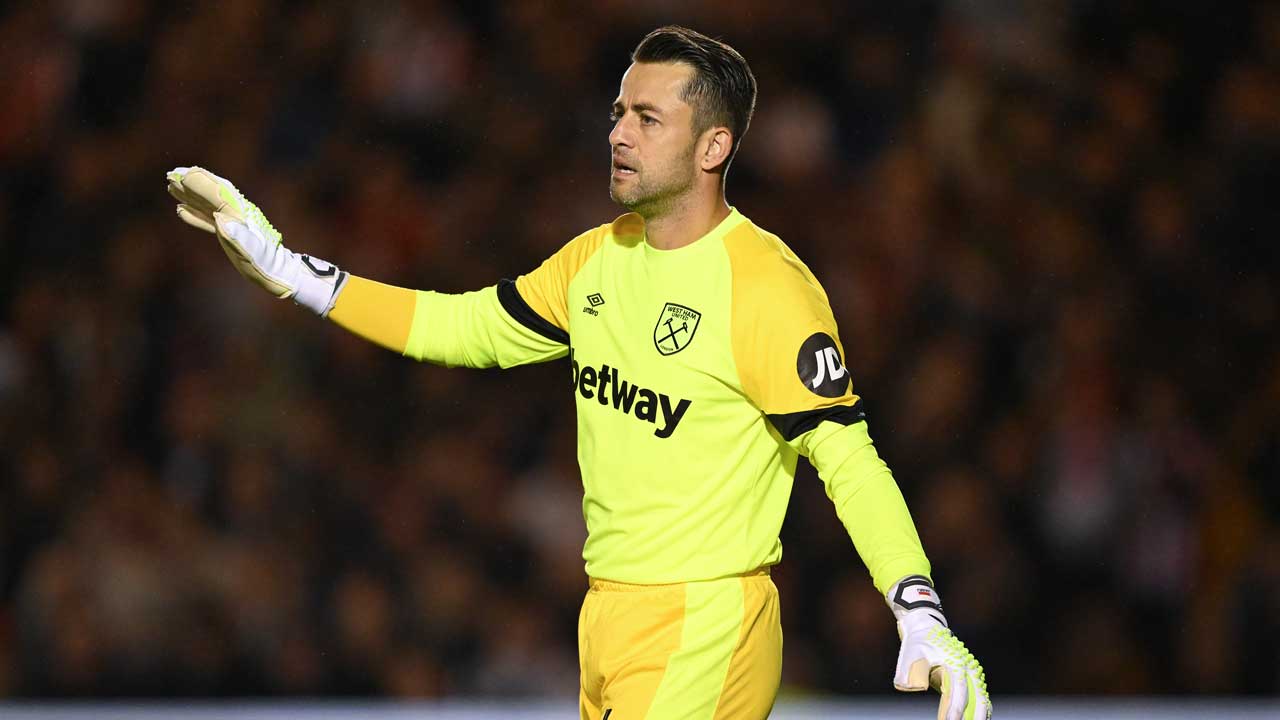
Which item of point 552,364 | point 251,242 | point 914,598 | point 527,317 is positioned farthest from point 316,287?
point 552,364

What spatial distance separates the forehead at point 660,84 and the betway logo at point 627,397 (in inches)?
21.3

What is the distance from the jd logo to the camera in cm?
307

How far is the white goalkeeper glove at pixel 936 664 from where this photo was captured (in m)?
2.67

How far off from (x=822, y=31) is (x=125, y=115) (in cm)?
341

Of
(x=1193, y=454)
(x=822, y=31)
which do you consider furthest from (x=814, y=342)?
(x=822, y=31)

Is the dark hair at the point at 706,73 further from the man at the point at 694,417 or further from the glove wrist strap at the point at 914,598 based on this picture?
Answer: the glove wrist strap at the point at 914,598

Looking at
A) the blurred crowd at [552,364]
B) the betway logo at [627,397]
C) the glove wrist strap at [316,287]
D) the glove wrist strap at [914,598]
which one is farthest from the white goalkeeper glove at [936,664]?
the blurred crowd at [552,364]

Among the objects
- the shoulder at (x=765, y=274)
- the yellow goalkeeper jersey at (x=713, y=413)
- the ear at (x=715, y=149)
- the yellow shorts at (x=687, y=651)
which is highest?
the ear at (x=715, y=149)

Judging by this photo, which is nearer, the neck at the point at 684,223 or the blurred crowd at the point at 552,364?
the neck at the point at 684,223

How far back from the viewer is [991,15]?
7.90 m

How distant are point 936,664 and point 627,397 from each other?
2.68 ft

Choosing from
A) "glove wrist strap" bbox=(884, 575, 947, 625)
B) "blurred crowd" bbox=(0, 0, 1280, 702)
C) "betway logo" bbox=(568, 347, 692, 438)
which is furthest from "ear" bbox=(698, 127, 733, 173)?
"blurred crowd" bbox=(0, 0, 1280, 702)

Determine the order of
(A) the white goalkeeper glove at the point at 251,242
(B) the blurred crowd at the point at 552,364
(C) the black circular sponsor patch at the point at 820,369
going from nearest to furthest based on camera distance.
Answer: (C) the black circular sponsor patch at the point at 820,369 → (A) the white goalkeeper glove at the point at 251,242 → (B) the blurred crowd at the point at 552,364

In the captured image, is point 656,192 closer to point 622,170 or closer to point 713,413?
point 622,170
